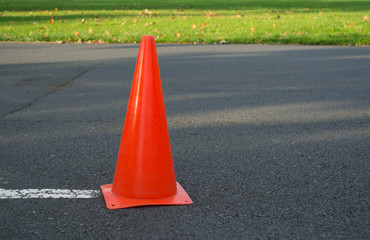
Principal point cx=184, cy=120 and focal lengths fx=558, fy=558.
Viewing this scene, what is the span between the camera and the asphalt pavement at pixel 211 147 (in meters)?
3.02

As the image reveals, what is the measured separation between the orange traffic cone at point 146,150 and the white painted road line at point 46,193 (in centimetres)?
12

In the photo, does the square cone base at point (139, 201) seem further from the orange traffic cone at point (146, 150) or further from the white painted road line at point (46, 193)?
the white painted road line at point (46, 193)

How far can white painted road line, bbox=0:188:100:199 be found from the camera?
341 cm

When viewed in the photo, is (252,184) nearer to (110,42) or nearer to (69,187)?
(69,187)

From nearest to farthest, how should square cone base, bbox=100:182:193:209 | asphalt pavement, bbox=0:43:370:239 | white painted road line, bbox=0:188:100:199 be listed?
asphalt pavement, bbox=0:43:370:239
square cone base, bbox=100:182:193:209
white painted road line, bbox=0:188:100:199

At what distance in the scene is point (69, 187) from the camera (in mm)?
3586

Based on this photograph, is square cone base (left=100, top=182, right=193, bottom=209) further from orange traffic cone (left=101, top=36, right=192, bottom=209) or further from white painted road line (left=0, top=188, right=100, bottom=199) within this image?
white painted road line (left=0, top=188, right=100, bottom=199)

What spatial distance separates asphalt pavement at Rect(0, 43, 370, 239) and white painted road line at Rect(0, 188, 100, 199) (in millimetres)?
66

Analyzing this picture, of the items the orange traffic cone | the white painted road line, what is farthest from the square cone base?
the white painted road line

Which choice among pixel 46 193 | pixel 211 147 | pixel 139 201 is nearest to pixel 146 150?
pixel 139 201

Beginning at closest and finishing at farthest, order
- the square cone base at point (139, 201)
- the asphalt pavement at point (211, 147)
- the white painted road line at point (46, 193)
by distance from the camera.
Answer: the asphalt pavement at point (211, 147), the square cone base at point (139, 201), the white painted road line at point (46, 193)

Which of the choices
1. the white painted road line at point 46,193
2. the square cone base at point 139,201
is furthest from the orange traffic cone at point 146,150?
Result: the white painted road line at point 46,193

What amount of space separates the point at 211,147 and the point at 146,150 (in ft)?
4.02

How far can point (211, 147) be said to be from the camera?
14.9 feet
